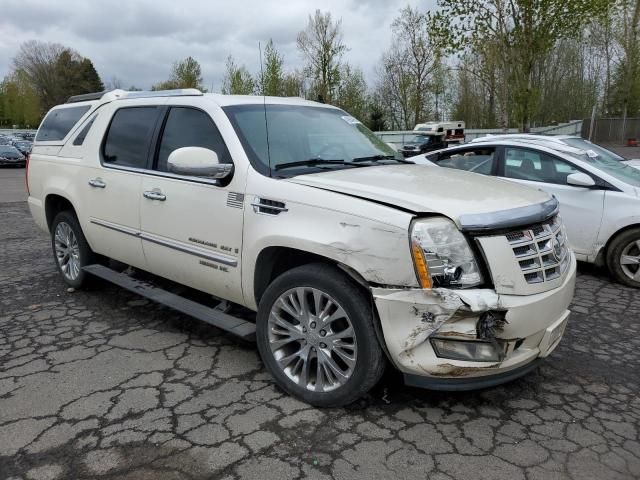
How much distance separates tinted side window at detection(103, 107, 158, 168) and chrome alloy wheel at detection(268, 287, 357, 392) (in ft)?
6.12

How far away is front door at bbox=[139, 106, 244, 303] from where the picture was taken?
3.47m

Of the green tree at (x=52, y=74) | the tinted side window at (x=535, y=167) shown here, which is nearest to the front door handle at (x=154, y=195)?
the tinted side window at (x=535, y=167)

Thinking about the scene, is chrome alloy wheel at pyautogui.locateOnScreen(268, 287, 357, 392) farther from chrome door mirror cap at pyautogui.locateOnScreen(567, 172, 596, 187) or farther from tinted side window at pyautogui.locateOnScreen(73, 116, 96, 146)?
chrome door mirror cap at pyautogui.locateOnScreen(567, 172, 596, 187)

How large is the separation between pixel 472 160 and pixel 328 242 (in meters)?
4.64

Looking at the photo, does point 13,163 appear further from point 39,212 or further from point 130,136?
point 130,136

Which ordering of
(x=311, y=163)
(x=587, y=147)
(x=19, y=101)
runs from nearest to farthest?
(x=311, y=163) → (x=587, y=147) → (x=19, y=101)

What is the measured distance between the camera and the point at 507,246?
2727 mm

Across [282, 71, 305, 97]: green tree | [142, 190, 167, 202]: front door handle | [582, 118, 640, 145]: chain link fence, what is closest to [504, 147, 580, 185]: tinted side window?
[142, 190, 167, 202]: front door handle

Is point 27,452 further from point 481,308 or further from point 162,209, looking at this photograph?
point 481,308

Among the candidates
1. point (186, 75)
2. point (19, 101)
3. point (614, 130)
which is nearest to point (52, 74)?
point (19, 101)

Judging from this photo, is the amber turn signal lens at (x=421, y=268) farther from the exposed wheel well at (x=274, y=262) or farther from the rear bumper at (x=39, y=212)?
the rear bumper at (x=39, y=212)

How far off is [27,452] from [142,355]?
3.94 feet

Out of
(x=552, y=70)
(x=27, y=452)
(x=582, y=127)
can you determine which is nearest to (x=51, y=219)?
(x=27, y=452)

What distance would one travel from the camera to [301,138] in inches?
151
